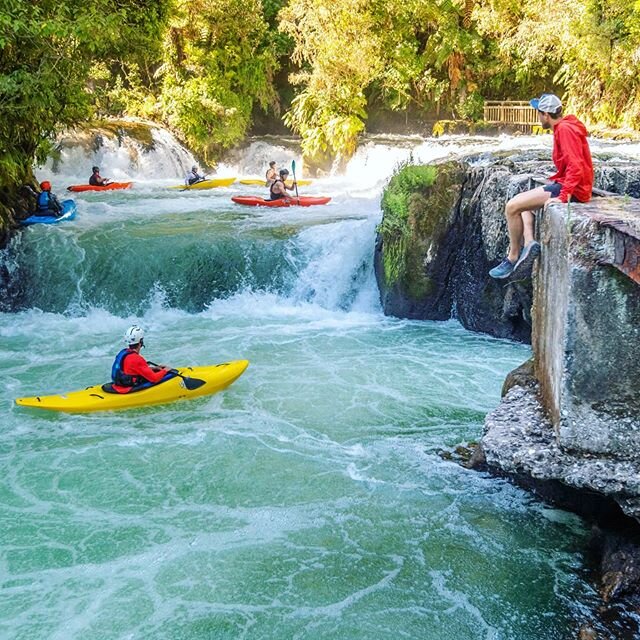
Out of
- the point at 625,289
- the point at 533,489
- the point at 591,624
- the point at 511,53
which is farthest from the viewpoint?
the point at 511,53

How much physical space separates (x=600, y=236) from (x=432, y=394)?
3934 mm

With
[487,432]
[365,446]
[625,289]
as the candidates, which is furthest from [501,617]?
[365,446]

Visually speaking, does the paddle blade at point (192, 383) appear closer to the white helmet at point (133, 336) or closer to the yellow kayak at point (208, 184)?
the white helmet at point (133, 336)

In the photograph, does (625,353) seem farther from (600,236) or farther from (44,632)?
(44,632)

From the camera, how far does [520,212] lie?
539 centimetres

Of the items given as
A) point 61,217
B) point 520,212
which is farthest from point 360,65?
point 520,212

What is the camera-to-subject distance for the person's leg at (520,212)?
17.2 ft

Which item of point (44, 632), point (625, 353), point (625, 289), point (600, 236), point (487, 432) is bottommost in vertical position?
point (44, 632)

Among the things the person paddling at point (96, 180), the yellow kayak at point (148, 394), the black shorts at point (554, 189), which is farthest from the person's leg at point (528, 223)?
the person paddling at point (96, 180)

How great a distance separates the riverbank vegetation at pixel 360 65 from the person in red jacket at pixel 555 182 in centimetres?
1166

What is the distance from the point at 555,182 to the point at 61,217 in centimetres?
919

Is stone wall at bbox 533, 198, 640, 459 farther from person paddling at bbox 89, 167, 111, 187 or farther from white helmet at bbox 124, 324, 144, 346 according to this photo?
person paddling at bbox 89, 167, 111, 187

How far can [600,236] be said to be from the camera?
3830 mm

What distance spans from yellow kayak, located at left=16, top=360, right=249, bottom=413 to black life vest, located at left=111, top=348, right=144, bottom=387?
0.09m
